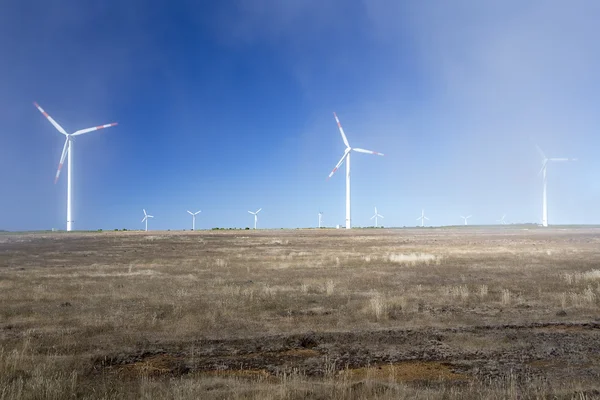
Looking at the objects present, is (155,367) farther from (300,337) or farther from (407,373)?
(407,373)

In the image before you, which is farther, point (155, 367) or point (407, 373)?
point (155, 367)

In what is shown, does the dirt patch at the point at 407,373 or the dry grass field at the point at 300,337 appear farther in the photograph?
the dirt patch at the point at 407,373

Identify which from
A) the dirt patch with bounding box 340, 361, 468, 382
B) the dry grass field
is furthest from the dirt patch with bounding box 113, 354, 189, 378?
the dirt patch with bounding box 340, 361, 468, 382

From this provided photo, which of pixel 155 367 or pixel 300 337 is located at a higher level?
pixel 300 337

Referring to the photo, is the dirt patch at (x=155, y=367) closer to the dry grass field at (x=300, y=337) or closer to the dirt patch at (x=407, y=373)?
the dry grass field at (x=300, y=337)

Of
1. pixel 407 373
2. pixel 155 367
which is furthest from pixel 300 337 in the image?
pixel 155 367

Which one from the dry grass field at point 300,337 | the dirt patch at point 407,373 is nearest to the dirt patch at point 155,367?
the dry grass field at point 300,337

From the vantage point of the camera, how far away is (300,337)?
1421cm

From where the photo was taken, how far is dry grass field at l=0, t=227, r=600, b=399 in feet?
31.2

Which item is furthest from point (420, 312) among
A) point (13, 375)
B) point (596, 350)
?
point (13, 375)

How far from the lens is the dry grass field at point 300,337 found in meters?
9.50

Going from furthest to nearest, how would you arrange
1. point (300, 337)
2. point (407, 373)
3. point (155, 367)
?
1. point (300, 337)
2. point (155, 367)
3. point (407, 373)

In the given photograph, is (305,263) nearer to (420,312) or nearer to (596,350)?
(420,312)

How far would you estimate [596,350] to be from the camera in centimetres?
1259
